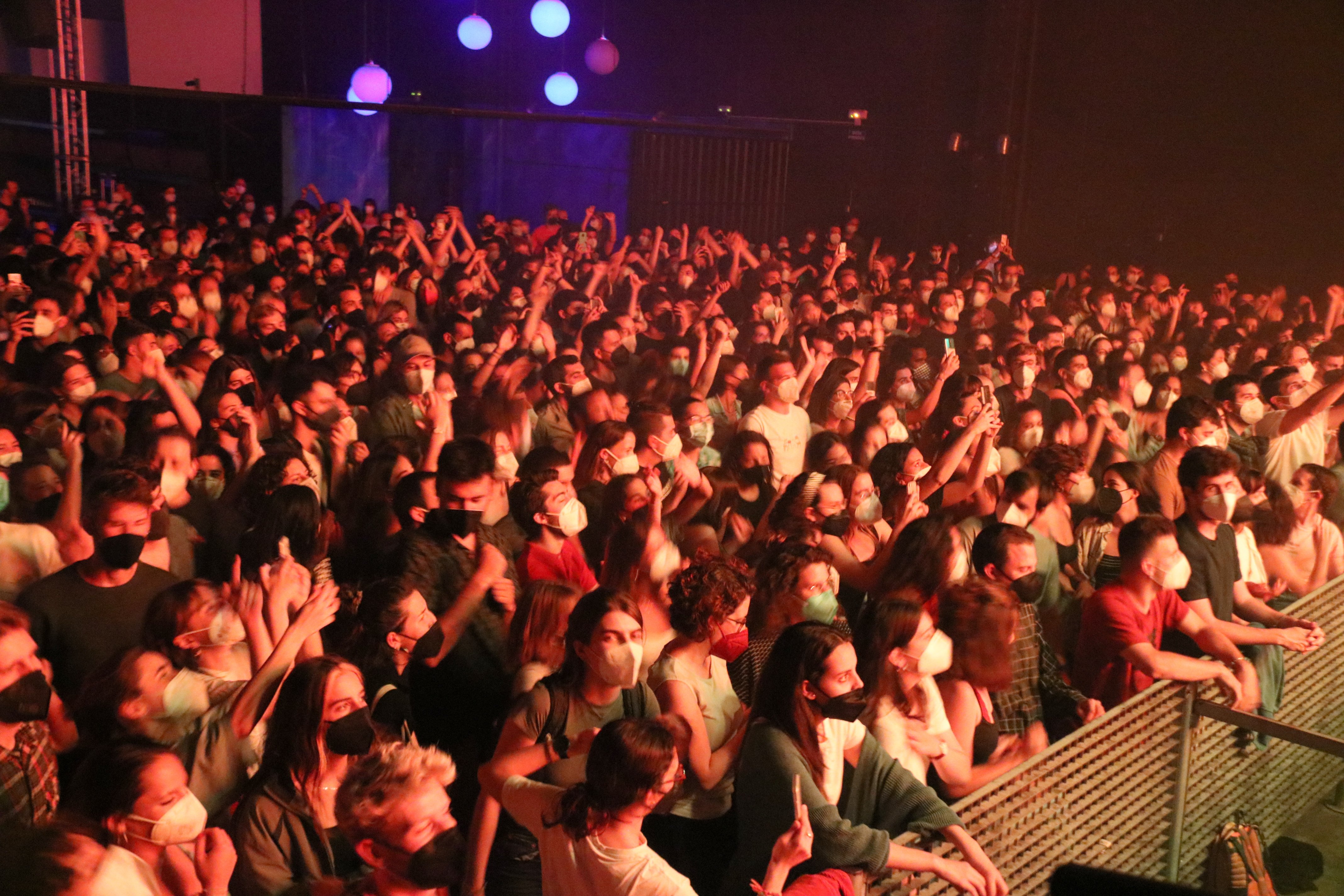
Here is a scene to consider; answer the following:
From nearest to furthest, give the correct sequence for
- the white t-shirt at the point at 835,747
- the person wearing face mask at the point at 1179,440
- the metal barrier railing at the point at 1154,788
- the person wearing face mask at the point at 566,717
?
the white t-shirt at the point at 835,747, the person wearing face mask at the point at 566,717, the metal barrier railing at the point at 1154,788, the person wearing face mask at the point at 1179,440

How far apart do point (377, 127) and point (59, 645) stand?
17.0 m

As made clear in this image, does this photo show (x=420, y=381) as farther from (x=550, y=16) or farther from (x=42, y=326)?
(x=550, y=16)

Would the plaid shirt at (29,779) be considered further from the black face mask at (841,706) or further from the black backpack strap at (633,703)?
the black face mask at (841,706)

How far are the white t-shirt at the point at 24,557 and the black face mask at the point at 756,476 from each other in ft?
8.50

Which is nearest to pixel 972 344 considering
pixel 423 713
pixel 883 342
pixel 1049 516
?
pixel 883 342

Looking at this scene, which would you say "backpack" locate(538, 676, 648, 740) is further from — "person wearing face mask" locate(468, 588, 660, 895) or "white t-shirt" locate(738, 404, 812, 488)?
"white t-shirt" locate(738, 404, 812, 488)

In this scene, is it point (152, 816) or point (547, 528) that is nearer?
point (152, 816)

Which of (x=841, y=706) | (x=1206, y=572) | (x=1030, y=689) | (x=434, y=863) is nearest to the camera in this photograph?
(x=434, y=863)

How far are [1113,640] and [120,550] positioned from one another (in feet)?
9.08

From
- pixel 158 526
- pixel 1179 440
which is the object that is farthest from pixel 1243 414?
pixel 158 526

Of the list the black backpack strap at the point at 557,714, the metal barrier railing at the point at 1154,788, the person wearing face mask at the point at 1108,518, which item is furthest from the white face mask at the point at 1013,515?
the black backpack strap at the point at 557,714

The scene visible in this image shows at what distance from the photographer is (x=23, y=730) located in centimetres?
264

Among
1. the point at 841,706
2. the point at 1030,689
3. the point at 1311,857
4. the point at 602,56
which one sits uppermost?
the point at 602,56

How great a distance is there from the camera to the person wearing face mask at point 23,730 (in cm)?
253
